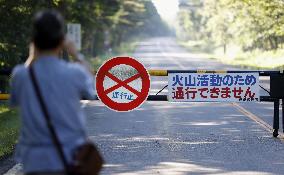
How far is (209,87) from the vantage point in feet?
39.7

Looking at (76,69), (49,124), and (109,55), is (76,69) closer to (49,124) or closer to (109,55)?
(49,124)

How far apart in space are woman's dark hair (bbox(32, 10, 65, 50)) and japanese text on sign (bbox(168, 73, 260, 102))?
7971 millimetres

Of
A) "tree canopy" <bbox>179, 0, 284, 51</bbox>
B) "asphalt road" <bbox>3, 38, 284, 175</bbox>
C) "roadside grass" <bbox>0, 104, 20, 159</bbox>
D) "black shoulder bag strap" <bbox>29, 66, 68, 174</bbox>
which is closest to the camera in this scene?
"black shoulder bag strap" <bbox>29, 66, 68, 174</bbox>

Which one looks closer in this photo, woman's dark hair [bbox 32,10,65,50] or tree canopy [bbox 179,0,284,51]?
woman's dark hair [bbox 32,10,65,50]

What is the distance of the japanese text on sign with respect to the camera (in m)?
12.1

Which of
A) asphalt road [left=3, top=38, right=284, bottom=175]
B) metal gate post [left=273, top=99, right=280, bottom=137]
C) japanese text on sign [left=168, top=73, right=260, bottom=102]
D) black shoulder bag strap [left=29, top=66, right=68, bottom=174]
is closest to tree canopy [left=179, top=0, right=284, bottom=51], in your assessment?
asphalt road [left=3, top=38, right=284, bottom=175]

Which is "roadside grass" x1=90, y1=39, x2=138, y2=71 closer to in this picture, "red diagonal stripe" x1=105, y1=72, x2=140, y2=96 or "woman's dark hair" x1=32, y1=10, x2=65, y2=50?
"red diagonal stripe" x1=105, y1=72, x2=140, y2=96

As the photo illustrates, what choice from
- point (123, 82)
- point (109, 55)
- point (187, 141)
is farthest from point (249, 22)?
point (123, 82)

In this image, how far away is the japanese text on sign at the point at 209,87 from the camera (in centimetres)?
1209

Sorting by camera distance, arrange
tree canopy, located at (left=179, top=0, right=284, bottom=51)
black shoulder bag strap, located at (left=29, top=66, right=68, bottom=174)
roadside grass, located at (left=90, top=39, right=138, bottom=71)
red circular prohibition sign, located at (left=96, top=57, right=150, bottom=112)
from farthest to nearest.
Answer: roadside grass, located at (left=90, top=39, right=138, bottom=71) < tree canopy, located at (left=179, top=0, right=284, bottom=51) < red circular prohibition sign, located at (left=96, top=57, right=150, bottom=112) < black shoulder bag strap, located at (left=29, top=66, right=68, bottom=174)

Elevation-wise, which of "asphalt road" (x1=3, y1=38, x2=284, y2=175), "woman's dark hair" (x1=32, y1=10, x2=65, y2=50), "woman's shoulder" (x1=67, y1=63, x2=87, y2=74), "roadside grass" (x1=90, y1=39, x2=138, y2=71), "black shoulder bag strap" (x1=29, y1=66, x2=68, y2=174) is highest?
"woman's dark hair" (x1=32, y1=10, x2=65, y2=50)

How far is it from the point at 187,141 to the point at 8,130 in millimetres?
3669

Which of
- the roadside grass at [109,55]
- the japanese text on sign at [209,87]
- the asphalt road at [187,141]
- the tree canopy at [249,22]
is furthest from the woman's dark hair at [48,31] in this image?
the tree canopy at [249,22]

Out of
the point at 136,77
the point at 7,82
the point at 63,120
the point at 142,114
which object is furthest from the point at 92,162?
the point at 7,82
